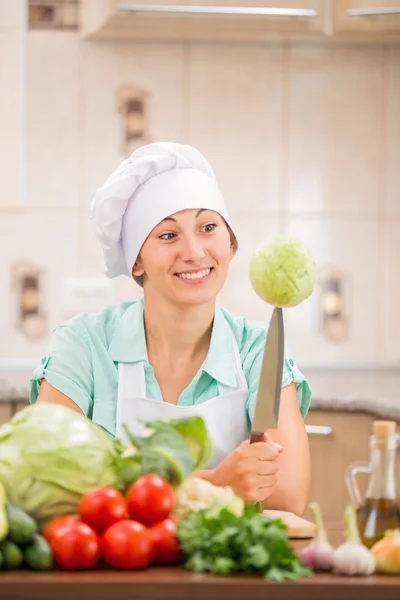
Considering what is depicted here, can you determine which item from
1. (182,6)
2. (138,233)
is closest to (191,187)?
(138,233)

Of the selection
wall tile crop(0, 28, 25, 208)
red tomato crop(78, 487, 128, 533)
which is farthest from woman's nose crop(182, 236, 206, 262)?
wall tile crop(0, 28, 25, 208)

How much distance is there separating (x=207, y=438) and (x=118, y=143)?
280 centimetres

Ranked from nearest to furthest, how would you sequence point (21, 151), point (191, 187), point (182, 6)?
point (191, 187), point (182, 6), point (21, 151)

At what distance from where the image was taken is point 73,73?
13.0 feet

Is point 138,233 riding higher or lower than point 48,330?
higher

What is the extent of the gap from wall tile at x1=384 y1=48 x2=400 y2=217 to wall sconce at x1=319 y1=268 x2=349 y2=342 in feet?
1.04

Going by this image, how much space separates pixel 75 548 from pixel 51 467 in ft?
0.42

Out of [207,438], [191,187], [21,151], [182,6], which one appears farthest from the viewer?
[21,151]

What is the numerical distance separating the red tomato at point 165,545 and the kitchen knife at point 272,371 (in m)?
0.34

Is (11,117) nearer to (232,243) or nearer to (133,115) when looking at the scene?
(133,115)

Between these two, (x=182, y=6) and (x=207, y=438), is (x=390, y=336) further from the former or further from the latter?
(x=207, y=438)

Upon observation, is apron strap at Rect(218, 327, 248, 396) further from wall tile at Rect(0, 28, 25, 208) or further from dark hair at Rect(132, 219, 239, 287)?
wall tile at Rect(0, 28, 25, 208)

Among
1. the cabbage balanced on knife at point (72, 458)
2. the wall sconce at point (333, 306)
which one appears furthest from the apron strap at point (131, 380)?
the wall sconce at point (333, 306)

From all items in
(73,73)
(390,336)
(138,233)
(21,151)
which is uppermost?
(73,73)
